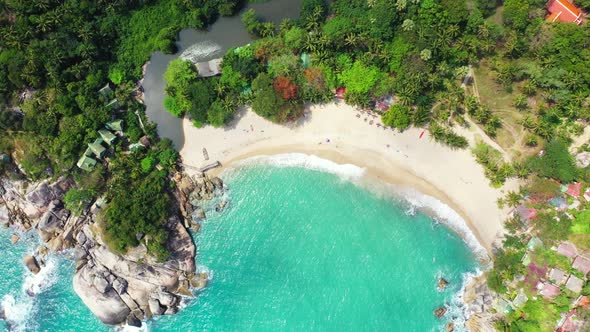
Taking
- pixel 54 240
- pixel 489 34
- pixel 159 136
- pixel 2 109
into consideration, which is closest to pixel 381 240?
pixel 489 34

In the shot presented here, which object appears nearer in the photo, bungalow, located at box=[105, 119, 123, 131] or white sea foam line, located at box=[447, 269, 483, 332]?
white sea foam line, located at box=[447, 269, 483, 332]

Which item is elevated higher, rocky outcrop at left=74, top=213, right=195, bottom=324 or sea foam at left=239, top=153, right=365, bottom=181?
sea foam at left=239, top=153, right=365, bottom=181

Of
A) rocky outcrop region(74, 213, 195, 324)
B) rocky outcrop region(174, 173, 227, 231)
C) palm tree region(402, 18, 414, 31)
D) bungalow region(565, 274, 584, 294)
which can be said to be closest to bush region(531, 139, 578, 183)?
bungalow region(565, 274, 584, 294)

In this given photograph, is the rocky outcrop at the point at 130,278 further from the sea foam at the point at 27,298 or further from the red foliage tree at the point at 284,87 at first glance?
the red foliage tree at the point at 284,87

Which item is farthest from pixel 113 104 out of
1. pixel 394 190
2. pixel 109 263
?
pixel 394 190

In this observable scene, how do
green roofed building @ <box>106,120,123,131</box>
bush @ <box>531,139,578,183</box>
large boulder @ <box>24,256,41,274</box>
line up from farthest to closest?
1. large boulder @ <box>24,256,41,274</box>
2. green roofed building @ <box>106,120,123,131</box>
3. bush @ <box>531,139,578,183</box>

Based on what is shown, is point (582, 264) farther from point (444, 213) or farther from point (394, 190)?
point (394, 190)

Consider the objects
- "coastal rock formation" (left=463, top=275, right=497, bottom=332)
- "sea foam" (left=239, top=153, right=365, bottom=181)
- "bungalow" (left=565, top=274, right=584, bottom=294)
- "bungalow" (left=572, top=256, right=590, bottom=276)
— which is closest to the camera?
"bungalow" (left=565, top=274, right=584, bottom=294)

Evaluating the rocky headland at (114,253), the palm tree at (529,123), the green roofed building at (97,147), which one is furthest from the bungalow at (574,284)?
the green roofed building at (97,147)

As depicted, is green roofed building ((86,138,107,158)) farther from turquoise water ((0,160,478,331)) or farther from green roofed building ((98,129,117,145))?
turquoise water ((0,160,478,331))
